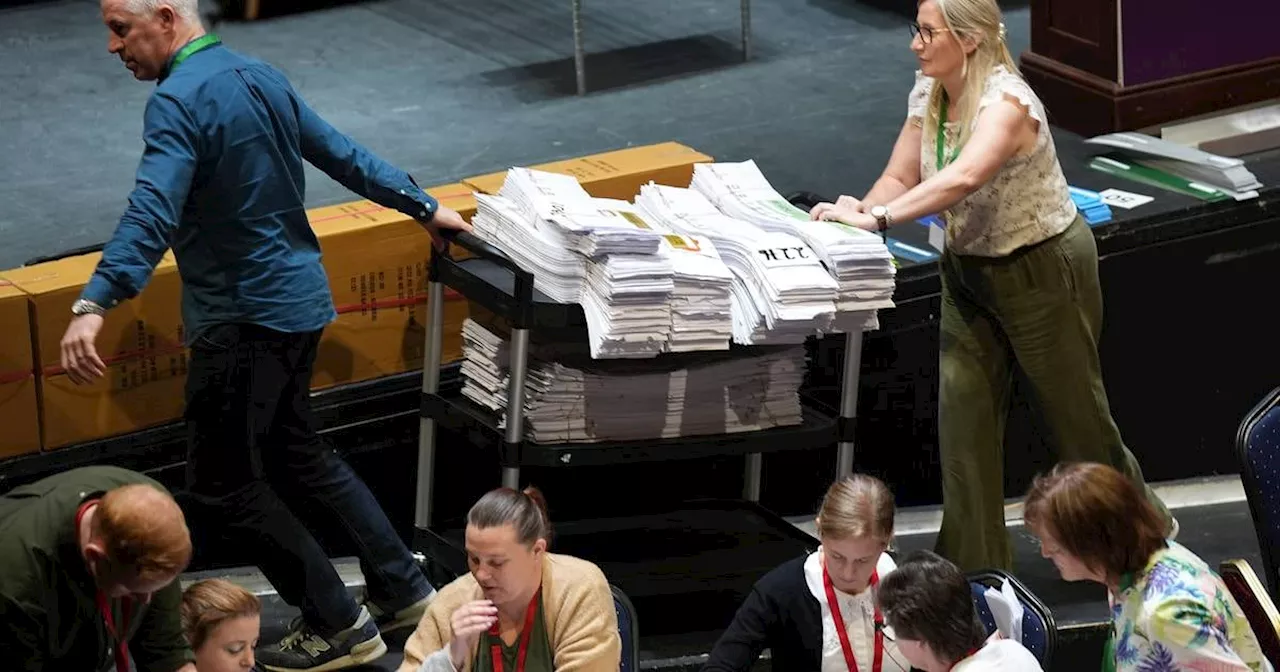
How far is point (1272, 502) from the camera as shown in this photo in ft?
12.0

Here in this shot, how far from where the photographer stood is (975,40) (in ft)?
13.0

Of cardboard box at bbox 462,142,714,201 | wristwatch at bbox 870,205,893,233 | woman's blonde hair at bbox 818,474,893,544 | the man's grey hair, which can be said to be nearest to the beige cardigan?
woman's blonde hair at bbox 818,474,893,544

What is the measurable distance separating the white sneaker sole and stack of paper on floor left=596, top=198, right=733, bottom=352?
0.90 meters

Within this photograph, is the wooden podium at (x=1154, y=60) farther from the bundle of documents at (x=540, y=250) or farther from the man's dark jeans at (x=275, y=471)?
the man's dark jeans at (x=275, y=471)

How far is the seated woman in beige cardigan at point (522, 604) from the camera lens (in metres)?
3.48

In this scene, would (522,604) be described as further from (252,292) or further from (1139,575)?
(1139,575)

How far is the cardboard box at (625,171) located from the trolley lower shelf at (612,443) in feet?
2.10

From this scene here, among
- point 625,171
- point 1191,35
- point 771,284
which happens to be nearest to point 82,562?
point 771,284

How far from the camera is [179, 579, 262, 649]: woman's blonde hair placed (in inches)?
137

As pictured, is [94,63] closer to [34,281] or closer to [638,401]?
[34,281]

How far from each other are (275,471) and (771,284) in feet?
3.64

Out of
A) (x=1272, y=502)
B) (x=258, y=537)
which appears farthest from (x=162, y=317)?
(x=1272, y=502)

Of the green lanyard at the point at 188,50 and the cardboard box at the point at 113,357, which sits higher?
the green lanyard at the point at 188,50

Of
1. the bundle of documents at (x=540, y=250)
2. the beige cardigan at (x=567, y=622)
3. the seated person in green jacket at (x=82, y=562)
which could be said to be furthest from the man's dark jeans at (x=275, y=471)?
the seated person in green jacket at (x=82, y=562)
